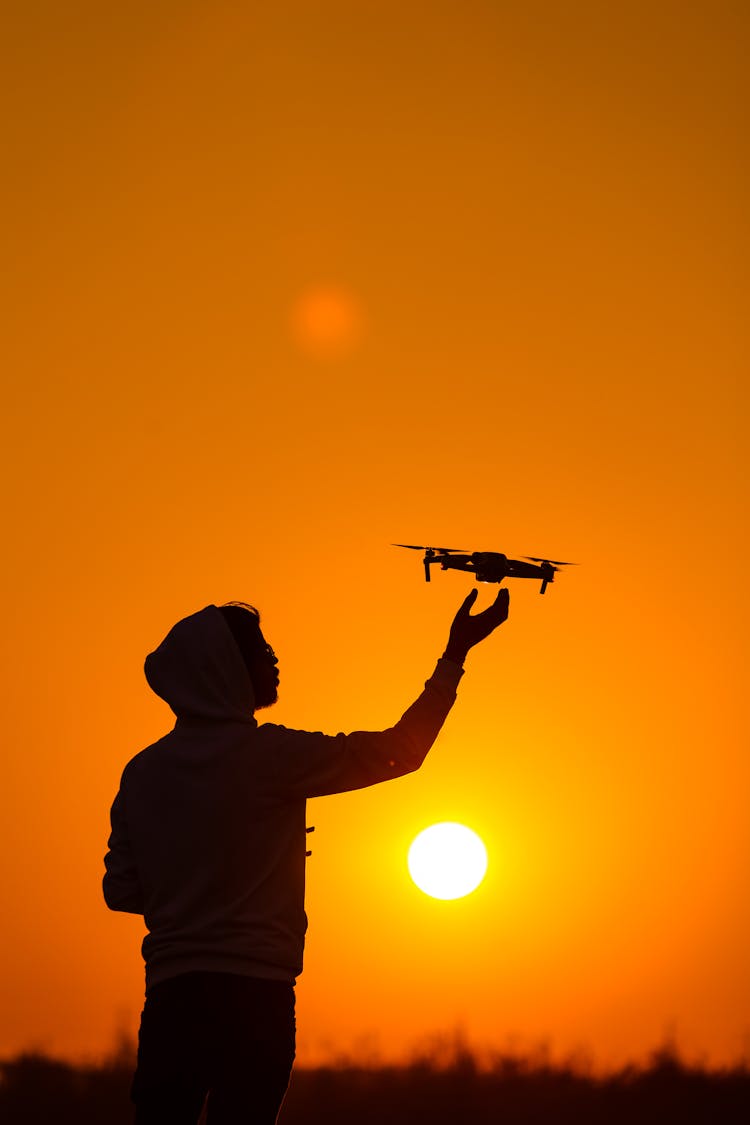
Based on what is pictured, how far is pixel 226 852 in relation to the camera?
6.42 meters

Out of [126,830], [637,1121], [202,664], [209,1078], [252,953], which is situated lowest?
[637,1121]

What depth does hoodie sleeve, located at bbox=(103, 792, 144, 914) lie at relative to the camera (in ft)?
22.3

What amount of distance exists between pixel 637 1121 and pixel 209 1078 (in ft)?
104

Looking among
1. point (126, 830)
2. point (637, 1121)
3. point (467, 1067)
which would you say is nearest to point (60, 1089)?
→ point (467, 1067)

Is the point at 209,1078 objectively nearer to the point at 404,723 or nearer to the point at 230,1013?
the point at 230,1013

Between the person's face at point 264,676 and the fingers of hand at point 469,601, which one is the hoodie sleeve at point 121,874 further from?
the fingers of hand at point 469,601

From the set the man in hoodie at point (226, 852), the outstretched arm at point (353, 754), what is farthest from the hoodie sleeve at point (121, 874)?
the outstretched arm at point (353, 754)

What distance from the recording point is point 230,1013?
6215 mm

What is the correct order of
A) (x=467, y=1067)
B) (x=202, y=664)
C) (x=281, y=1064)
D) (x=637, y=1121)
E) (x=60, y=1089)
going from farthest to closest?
(x=60, y=1089), (x=467, y=1067), (x=637, y=1121), (x=202, y=664), (x=281, y=1064)

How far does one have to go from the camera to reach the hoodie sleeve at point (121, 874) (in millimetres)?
6805

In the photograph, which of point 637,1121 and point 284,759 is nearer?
point 284,759

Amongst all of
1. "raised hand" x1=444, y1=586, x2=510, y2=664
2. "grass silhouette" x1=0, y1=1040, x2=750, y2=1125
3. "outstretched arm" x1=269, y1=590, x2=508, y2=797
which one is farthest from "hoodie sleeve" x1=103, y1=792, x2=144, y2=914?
"grass silhouette" x1=0, y1=1040, x2=750, y2=1125

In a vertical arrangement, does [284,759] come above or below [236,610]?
below

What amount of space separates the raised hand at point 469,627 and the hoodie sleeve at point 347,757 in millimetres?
414
